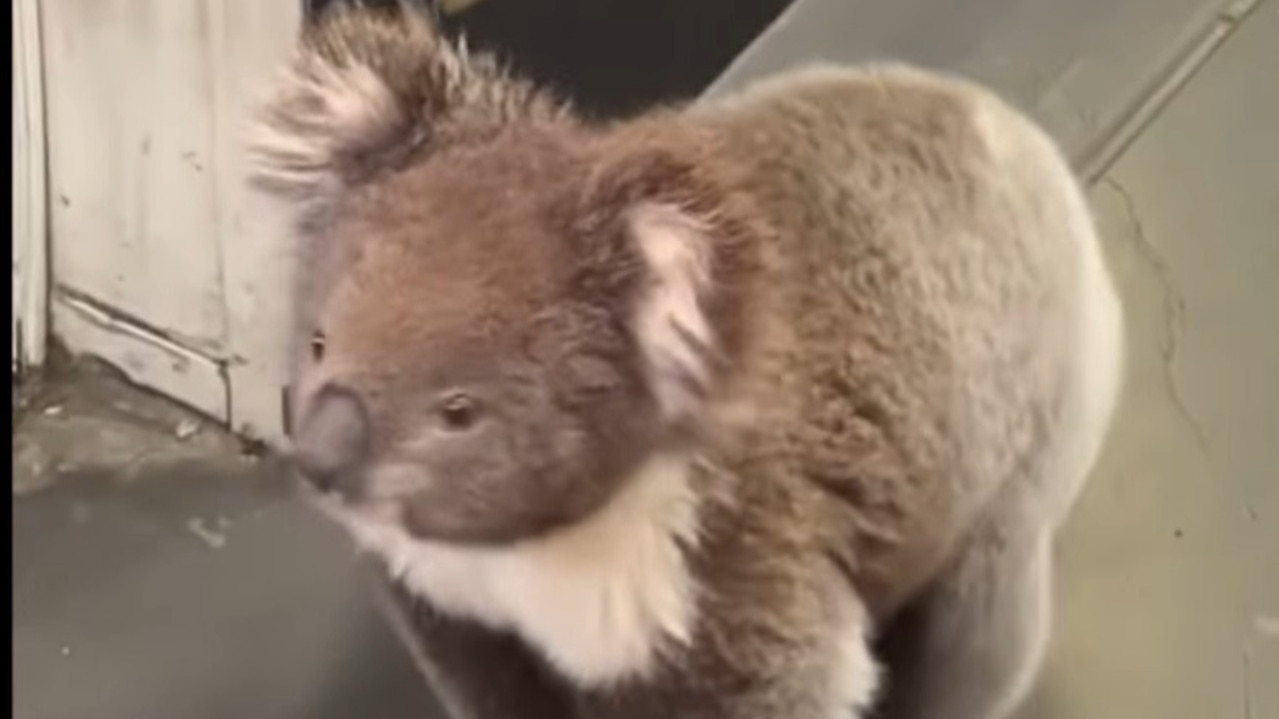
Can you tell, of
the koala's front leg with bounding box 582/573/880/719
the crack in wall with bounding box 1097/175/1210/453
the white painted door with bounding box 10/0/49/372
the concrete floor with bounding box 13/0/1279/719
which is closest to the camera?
the koala's front leg with bounding box 582/573/880/719

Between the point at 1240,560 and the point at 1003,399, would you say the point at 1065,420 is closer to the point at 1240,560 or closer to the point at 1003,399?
the point at 1003,399

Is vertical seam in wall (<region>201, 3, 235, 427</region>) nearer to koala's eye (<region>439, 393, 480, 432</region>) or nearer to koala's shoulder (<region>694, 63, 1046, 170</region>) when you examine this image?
koala's shoulder (<region>694, 63, 1046, 170</region>)

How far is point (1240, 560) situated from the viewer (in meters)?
1.91

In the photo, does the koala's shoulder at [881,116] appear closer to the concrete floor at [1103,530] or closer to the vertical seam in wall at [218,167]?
the concrete floor at [1103,530]

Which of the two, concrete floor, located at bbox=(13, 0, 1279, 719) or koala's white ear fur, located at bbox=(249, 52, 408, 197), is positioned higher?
koala's white ear fur, located at bbox=(249, 52, 408, 197)

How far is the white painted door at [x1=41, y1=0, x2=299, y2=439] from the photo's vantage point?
2.18m

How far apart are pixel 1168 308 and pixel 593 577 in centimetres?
87

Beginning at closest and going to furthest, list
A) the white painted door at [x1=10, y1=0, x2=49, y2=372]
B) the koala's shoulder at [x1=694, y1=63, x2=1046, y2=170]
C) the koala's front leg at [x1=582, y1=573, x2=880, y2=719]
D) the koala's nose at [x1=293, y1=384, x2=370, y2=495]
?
1. the koala's nose at [x1=293, y1=384, x2=370, y2=495]
2. the koala's front leg at [x1=582, y1=573, x2=880, y2=719]
3. the koala's shoulder at [x1=694, y1=63, x2=1046, y2=170]
4. the white painted door at [x1=10, y1=0, x2=49, y2=372]

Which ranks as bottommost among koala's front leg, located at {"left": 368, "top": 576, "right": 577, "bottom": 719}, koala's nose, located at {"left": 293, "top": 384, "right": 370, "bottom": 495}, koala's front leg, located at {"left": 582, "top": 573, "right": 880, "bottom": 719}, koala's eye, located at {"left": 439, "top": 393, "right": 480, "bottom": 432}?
koala's front leg, located at {"left": 368, "top": 576, "right": 577, "bottom": 719}

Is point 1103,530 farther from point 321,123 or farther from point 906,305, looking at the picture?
point 321,123

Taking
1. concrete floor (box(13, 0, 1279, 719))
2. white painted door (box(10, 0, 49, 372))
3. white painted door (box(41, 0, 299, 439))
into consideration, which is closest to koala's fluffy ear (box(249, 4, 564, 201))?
concrete floor (box(13, 0, 1279, 719))

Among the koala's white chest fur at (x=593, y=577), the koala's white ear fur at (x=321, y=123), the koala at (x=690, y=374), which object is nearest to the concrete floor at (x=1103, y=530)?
the koala at (x=690, y=374)

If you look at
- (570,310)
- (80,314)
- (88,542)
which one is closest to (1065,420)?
(570,310)

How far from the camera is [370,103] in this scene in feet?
4.25
